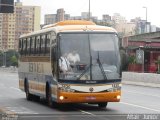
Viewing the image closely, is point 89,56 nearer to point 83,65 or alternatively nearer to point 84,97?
point 83,65

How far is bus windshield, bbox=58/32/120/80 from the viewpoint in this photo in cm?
1883

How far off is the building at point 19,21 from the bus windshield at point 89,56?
5907 cm

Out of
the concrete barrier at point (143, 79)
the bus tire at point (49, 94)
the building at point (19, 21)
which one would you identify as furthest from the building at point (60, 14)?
the bus tire at point (49, 94)

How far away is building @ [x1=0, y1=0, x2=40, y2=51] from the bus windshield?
5907cm

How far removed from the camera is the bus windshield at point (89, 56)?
1883 centimetres

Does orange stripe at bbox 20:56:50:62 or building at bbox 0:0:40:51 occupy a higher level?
building at bbox 0:0:40:51

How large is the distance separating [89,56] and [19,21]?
77949 millimetres

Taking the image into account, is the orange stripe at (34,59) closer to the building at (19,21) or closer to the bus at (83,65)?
the bus at (83,65)

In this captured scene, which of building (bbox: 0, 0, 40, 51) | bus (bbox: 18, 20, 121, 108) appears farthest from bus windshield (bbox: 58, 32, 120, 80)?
building (bbox: 0, 0, 40, 51)

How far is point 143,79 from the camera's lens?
45.5 metres

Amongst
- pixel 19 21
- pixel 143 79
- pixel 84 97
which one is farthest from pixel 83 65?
pixel 19 21

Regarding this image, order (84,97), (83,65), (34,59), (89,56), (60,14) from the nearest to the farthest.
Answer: (84,97)
(83,65)
(89,56)
(34,59)
(60,14)

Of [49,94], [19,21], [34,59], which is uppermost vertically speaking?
[19,21]

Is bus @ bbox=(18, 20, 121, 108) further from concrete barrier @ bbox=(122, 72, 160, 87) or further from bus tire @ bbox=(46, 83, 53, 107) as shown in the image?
concrete barrier @ bbox=(122, 72, 160, 87)
